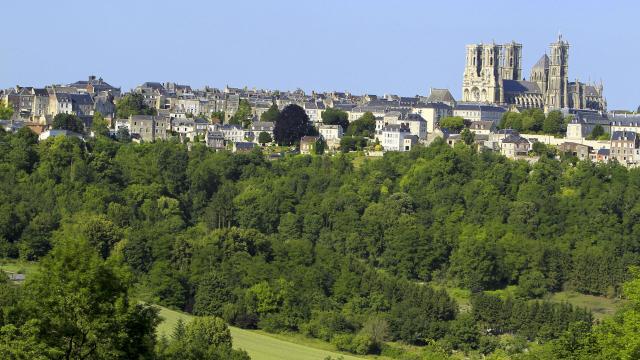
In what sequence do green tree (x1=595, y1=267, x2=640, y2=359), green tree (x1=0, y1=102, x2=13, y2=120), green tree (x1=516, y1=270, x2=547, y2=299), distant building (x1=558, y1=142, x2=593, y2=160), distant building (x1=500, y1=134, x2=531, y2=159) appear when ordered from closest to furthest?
green tree (x1=595, y1=267, x2=640, y2=359)
green tree (x1=516, y1=270, x2=547, y2=299)
distant building (x1=558, y1=142, x2=593, y2=160)
distant building (x1=500, y1=134, x2=531, y2=159)
green tree (x1=0, y1=102, x2=13, y2=120)

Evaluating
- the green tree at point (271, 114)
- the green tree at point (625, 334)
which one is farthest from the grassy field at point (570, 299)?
the green tree at point (271, 114)

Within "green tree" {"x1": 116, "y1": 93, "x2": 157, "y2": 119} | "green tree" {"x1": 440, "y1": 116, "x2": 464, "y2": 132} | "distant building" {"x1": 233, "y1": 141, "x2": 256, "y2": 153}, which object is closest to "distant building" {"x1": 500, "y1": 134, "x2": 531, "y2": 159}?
"green tree" {"x1": 440, "y1": 116, "x2": 464, "y2": 132}

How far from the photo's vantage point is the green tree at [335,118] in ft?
244

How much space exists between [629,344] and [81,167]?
40400 mm

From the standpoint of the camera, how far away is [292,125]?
70875 millimetres

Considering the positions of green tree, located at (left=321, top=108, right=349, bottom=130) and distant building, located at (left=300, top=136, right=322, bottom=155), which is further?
green tree, located at (left=321, top=108, right=349, bottom=130)

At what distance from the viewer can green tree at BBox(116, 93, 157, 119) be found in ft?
251

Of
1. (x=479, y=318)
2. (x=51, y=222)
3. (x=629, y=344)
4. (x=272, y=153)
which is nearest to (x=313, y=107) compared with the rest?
(x=272, y=153)

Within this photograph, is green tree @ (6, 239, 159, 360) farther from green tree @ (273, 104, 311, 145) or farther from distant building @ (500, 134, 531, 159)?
green tree @ (273, 104, 311, 145)

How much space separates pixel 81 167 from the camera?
61.6 meters

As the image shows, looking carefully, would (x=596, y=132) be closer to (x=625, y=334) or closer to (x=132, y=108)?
(x=132, y=108)

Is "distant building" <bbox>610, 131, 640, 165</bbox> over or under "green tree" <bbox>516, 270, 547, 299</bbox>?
over

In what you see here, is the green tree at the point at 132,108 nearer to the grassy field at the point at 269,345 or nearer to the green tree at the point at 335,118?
the green tree at the point at 335,118

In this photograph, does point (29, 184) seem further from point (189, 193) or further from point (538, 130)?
point (538, 130)
